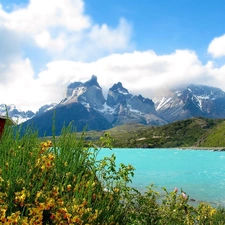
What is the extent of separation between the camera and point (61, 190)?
13.5 ft

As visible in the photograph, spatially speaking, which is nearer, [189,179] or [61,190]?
[61,190]

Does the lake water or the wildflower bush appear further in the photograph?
the lake water

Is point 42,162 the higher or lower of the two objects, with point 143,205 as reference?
higher

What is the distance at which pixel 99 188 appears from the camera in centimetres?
528

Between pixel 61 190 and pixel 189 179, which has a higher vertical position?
pixel 61 190

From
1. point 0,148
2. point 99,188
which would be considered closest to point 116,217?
point 99,188

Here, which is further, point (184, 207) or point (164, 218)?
point (184, 207)

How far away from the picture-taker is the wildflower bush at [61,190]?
3715mm

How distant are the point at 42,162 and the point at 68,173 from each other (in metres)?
0.43

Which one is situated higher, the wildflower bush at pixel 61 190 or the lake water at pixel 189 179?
the wildflower bush at pixel 61 190

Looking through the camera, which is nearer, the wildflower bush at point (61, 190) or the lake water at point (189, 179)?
the wildflower bush at point (61, 190)

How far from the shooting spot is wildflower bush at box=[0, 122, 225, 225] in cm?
371

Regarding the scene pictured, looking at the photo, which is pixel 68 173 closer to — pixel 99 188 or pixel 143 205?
pixel 99 188

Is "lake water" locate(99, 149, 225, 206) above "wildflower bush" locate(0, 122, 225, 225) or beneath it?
beneath
